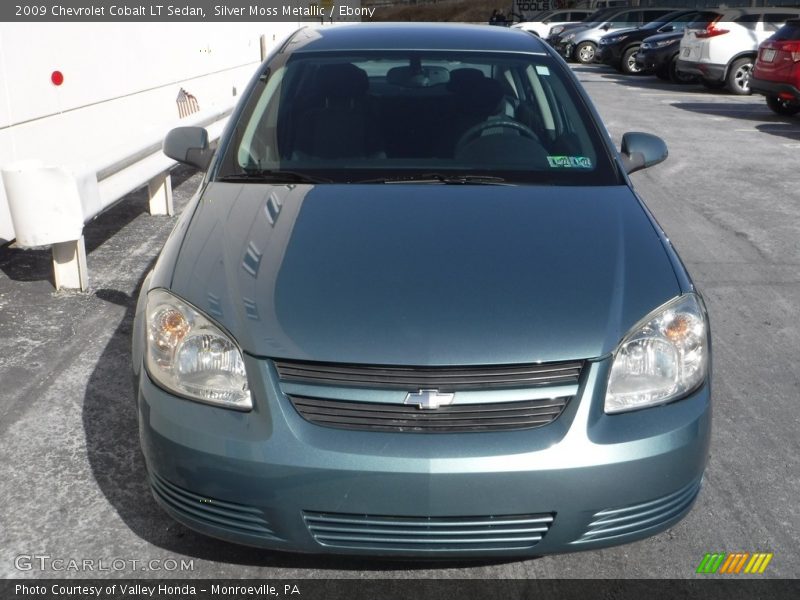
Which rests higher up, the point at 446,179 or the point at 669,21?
the point at 446,179

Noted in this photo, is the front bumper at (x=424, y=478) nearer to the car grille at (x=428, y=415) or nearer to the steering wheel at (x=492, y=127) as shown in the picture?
the car grille at (x=428, y=415)

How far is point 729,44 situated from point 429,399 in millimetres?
17025

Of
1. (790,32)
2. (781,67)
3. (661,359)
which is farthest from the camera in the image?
(790,32)

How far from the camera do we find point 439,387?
8.18 feet

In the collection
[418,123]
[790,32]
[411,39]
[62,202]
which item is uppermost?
[411,39]

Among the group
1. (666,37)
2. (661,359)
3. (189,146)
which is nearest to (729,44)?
(666,37)

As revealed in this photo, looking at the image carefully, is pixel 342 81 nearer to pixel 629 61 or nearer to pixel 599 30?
pixel 629 61

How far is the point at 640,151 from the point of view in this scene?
4.17 m

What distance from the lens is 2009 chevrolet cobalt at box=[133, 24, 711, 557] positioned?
2.44m

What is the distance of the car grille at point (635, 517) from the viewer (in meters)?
2.54

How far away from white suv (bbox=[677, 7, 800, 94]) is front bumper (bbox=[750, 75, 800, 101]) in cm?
313

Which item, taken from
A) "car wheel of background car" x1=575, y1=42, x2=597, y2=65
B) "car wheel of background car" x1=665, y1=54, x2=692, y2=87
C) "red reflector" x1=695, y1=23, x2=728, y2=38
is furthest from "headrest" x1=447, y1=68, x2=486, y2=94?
"car wheel of background car" x1=575, y1=42, x2=597, y2=65

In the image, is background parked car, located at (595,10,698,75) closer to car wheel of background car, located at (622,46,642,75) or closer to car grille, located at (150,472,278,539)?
car wheel of background car, located at (622,46,642,75)

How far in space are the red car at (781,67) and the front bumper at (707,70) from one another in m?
3.27
